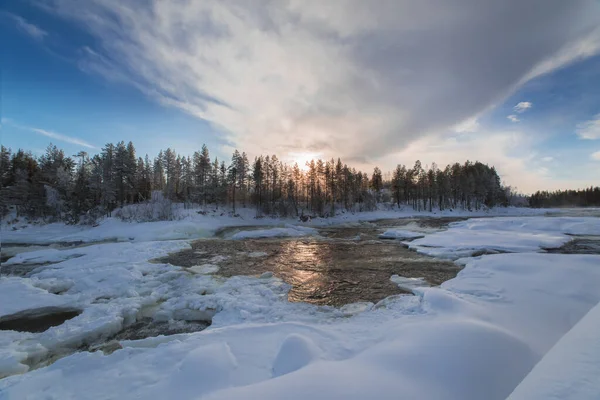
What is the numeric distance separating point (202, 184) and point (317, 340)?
57.2 meters

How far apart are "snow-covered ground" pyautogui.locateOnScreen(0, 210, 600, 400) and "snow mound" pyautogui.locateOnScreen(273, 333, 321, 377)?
0.02m

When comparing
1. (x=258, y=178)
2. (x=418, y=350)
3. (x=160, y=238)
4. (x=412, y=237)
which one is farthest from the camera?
(x=258, y=178)

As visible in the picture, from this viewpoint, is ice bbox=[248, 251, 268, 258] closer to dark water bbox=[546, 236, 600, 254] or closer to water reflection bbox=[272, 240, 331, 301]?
water reflection bbox=[272, 240, 331, 301]

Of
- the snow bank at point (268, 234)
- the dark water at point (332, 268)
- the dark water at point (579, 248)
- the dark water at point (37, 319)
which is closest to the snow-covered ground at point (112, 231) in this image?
the snow bank at point (268, 234)

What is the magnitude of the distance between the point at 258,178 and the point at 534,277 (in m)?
51.8

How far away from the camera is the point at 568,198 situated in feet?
352

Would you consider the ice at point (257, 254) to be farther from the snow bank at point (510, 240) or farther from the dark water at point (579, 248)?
the dark water at point (579, 248)

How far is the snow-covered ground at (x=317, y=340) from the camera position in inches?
138

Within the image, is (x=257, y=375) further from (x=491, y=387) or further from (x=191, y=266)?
(x=191, y=266)

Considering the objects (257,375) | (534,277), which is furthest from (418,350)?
(534,277)

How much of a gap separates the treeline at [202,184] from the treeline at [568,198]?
124ft

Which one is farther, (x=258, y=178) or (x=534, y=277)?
(x=258, y=178)

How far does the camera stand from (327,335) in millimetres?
5352

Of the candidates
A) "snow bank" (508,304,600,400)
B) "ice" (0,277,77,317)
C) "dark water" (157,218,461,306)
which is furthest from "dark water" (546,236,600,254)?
"ice" (0,277,77,317)
